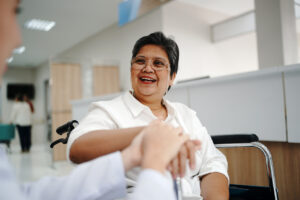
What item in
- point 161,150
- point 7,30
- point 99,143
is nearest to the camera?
point 7,30

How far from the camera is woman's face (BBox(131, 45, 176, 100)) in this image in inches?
46.6

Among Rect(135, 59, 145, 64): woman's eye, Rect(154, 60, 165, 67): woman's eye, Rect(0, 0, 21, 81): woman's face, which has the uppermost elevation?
Rect(135, 59, 145, 64): woman's eye

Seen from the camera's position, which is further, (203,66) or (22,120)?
(22,120)

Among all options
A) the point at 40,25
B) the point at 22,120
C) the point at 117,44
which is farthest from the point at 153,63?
the point at 22,120

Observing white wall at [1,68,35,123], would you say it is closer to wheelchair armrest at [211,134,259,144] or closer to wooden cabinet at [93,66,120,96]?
wooden cabinet at [93,66,120,96]

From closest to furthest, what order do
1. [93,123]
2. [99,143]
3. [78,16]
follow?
[99,143], [93,123], [78,16]

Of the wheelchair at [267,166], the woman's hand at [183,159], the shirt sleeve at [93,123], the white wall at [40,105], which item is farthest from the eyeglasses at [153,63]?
the white wall at [40,105]

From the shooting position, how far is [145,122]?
1110 millimetres

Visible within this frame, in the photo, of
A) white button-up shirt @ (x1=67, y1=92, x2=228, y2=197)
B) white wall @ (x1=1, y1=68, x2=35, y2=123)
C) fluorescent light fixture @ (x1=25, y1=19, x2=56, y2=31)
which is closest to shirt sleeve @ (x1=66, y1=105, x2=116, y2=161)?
white button-up shirt @ (x1=67, y1=92, x2=228, y2=197)

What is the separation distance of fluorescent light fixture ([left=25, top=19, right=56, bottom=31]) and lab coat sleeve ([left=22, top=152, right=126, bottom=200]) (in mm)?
6079

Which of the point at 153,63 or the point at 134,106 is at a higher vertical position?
the point at 153,63

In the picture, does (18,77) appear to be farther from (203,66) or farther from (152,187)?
(152,187)

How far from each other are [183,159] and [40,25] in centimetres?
659

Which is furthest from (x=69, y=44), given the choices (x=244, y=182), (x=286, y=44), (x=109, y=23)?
(x=244, y=182)
